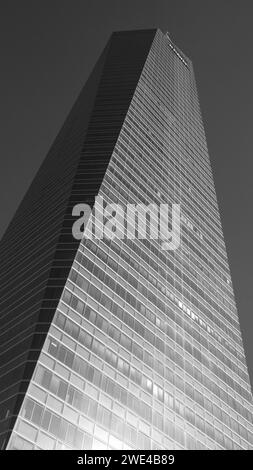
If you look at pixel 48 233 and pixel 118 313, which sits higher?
pixel 48 233

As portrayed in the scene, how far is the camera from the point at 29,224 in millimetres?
92812

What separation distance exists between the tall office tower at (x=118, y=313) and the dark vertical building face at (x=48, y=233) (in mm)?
252

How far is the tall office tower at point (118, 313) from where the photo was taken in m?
52.8

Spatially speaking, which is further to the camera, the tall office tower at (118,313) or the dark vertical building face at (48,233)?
the dark vertical building face at (48,233)

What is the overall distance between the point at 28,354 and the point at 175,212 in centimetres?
5977

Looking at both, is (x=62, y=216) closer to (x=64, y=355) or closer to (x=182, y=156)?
(x=64, y=355)

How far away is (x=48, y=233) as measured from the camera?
78.5m

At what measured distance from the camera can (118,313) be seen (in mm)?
67625

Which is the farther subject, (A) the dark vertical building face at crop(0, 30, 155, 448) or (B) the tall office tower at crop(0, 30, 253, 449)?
(A) the dark vertical building face at crop(0, 30, 155, 448)

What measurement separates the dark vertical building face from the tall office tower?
25 centimetres

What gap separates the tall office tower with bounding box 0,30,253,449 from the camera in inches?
2080

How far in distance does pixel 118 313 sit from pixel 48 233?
757 inches

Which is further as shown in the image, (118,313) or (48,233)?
(48,233)
